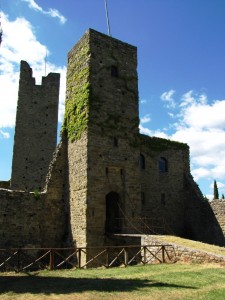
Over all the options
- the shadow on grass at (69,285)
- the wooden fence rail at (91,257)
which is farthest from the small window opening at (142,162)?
the shadow on grass at (69,285)

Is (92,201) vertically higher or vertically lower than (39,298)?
higher

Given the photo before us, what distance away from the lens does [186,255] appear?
50.4 feet

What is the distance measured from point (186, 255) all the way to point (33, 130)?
22.7m

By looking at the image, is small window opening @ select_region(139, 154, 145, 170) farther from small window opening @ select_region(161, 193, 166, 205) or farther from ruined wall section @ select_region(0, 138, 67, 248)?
ruined wall section @ select_region(0, 138, 67, 248)

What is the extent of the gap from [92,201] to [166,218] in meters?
8.08

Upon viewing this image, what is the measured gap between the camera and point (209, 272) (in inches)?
488

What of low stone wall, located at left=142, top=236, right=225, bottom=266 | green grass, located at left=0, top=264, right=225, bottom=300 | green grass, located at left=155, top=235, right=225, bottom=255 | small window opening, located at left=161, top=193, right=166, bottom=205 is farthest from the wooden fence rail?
small window opening, located at left=161, top=193, right=166, bottom=205

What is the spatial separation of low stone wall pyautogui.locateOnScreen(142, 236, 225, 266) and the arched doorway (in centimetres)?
414

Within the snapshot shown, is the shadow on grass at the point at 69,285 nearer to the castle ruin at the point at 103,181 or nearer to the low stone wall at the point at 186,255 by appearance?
the low stone wall at the point at 186,255

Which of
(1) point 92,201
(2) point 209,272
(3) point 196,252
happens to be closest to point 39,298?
(2) point 209,272

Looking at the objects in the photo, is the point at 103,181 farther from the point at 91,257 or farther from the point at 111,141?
the point at 91,257

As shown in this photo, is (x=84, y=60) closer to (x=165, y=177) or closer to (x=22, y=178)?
(x=165, y=177)

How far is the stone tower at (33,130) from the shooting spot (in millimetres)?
32969

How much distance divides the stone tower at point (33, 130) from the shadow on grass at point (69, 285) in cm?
2122
